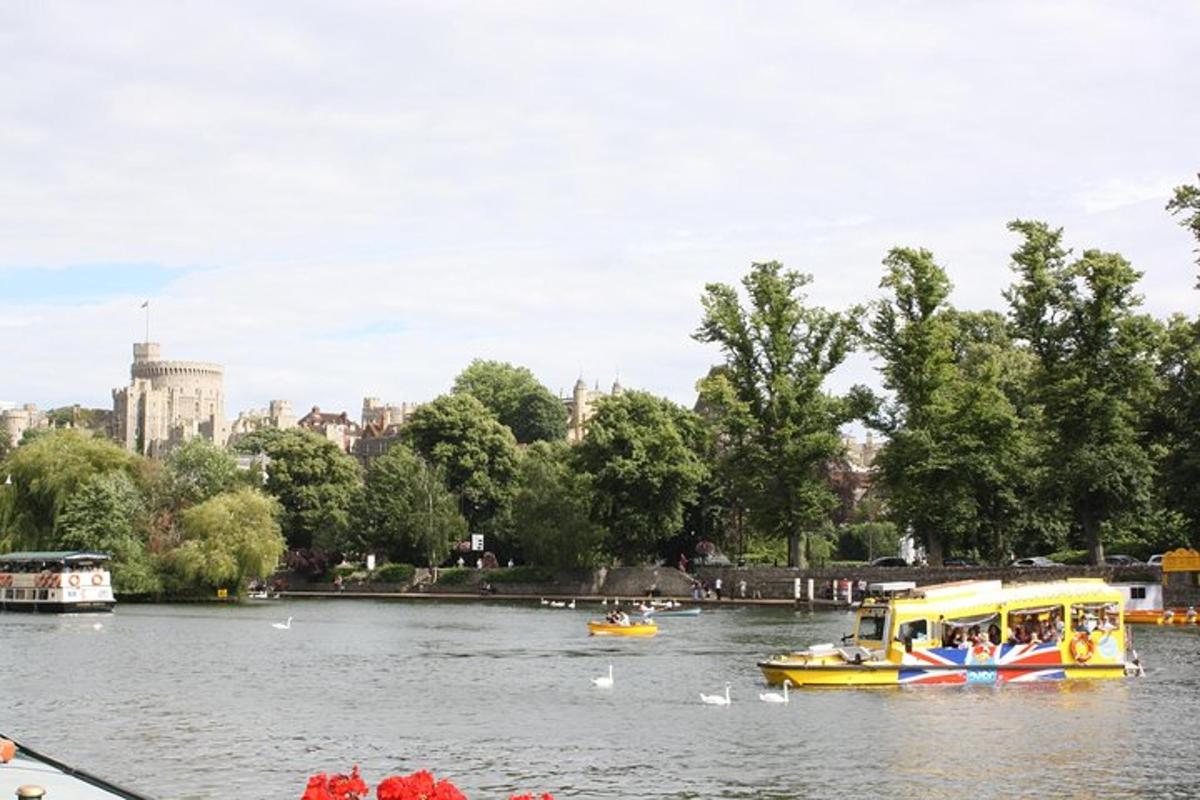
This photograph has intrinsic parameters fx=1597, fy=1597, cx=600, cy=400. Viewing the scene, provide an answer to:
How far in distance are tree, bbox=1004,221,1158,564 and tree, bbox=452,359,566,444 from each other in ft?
291

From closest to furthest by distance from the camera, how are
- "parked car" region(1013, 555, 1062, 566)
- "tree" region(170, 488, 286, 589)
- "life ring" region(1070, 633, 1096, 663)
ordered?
"life ring" region(1070, 633, 1096, 663)
"parked car" region(1013, 555, 1062, 566)
"tree" region(170, 488, 286, 589)

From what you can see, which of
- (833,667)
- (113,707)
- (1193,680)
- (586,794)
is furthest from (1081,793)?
(113,707)

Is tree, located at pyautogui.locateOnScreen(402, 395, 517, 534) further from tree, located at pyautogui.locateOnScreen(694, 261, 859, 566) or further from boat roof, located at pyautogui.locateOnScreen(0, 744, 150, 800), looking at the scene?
boat roof, located at pyautogui.locateOnScreen(0, 744, 150, 800)

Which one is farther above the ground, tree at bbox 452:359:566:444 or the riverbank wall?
tree at bbox 452:359:566:444

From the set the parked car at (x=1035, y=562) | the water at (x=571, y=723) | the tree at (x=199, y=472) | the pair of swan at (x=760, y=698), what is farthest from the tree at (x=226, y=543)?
the pair of swan at (x=760, y=698)

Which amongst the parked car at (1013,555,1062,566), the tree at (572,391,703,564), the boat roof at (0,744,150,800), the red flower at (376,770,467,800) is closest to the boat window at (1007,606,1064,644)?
the boat roof at (0,744,150,800)

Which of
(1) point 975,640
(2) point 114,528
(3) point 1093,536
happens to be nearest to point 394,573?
(2) point 114,528

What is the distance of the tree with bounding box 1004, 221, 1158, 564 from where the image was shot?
3108 inches

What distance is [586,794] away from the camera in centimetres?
2892

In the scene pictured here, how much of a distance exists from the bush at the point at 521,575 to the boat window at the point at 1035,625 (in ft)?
217

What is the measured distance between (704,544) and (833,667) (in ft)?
232

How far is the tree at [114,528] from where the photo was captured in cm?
9656

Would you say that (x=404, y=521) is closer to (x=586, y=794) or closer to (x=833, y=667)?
(x=833, y=667)

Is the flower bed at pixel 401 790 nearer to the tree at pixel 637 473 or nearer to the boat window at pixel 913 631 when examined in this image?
the boat window at pixel 913 631
